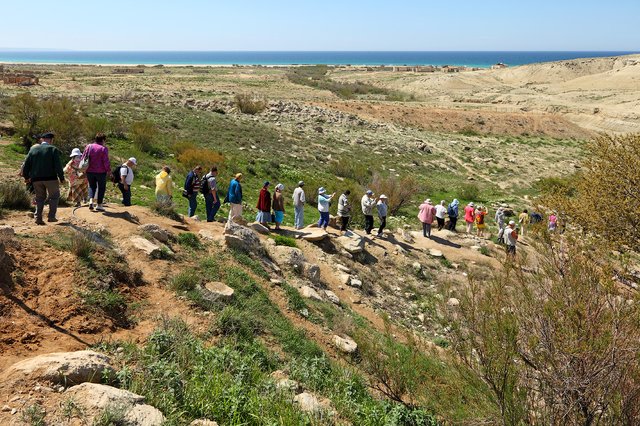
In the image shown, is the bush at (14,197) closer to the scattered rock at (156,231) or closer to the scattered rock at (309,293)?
the scattered rock at (156,231)

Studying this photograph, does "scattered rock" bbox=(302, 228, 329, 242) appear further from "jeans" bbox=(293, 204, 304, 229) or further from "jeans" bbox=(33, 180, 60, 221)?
"jeans" bbox=(33, 180, 60, 221)

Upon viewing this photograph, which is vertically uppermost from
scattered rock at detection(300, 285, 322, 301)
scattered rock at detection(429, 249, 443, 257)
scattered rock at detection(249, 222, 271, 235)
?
scattered rock at detection(249, 222, 271, 235)

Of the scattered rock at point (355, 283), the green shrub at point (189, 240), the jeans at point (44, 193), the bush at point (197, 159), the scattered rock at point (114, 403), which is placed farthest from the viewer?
the bush at point (197, 159)

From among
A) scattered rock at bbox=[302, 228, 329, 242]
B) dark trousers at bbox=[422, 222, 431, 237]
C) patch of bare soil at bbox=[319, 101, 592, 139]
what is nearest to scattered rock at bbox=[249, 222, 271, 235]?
scattered rock at bbox=[302, 228, 329, 242]

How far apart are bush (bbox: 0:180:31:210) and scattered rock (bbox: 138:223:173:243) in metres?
2.71

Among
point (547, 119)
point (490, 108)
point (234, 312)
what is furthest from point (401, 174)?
point (490, 108)

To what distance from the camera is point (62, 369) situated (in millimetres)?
5242

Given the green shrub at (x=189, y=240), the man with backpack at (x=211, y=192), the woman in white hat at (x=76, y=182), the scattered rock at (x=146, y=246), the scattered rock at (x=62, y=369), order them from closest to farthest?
the scattered rock at (x=62, y=369) < the scattered rock at (x=146, y=246) < the green shrub at (x=189, y=240) < the woman in white hat at (x=76, y=182) < the man with backpack at (x=211, y=192)

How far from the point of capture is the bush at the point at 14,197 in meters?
10.2

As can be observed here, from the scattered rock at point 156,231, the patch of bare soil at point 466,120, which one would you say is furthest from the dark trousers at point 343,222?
the patch of bare soil at point 466,120

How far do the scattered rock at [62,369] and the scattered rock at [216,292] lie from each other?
3003 millimetres

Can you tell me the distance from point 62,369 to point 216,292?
3.65m

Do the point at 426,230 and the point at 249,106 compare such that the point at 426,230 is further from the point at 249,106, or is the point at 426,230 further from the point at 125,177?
the point at 249,106

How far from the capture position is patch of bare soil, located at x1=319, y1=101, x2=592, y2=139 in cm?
5209
